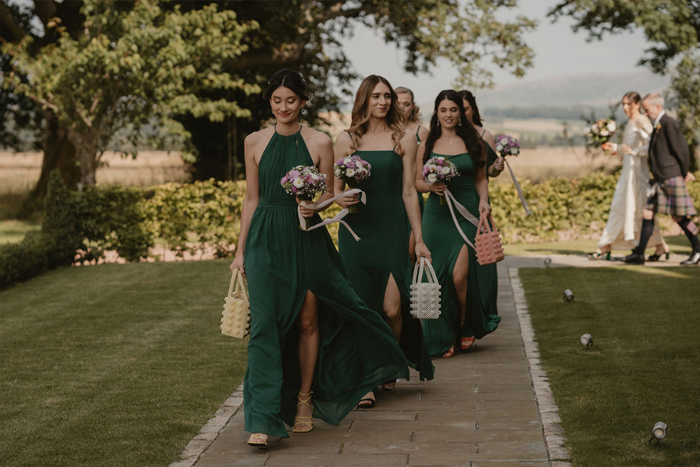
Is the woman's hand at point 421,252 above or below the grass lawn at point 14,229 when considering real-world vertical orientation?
above

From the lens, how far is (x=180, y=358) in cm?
788

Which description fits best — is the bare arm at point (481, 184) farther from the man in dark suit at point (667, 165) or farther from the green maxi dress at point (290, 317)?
the man in dark suit at point (667, 165)

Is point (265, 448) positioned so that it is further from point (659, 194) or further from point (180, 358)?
point (659, 194)

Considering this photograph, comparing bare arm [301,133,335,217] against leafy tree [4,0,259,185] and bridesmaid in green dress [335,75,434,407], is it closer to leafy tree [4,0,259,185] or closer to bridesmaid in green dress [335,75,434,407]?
bridesmaid in green dress [335,75,434,407]

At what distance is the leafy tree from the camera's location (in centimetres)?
1730

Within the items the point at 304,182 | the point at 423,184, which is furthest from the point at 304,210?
the point at 423,184

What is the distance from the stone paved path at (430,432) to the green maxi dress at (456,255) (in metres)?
0.83

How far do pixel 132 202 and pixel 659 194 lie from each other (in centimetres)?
871

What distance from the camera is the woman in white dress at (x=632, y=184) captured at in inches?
516

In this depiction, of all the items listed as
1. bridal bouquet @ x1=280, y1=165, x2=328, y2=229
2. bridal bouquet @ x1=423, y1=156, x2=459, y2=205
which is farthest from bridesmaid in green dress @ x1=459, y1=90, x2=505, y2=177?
bridal bouquet @ x1=280, y1=165, x2=328, y2=229

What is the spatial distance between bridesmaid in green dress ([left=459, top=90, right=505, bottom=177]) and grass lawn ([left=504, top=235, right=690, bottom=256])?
757 centimetres

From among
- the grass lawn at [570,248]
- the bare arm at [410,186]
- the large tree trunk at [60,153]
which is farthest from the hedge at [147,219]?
the bare arm at [410,186]

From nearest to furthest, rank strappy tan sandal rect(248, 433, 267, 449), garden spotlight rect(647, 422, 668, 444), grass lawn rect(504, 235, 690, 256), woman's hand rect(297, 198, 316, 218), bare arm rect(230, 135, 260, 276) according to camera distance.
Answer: garden spotlight rect(647, 422, 668, 444) → strappy tan sandal rect(248, 433, 267, 449) → woman's hand rect(297, 198, 316, 218) → bare arm rect(230, 135, 260, 276) → grass lawn rect(504, 235, 690, 256)

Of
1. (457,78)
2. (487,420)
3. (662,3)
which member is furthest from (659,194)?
(662,3)
